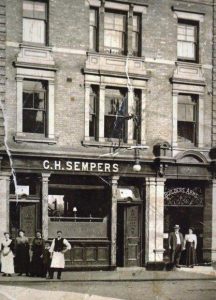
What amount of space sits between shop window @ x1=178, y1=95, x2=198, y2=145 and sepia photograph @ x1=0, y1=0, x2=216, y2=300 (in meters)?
0.04

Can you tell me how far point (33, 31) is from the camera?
22.0m

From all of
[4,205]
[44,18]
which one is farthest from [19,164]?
[44,18]

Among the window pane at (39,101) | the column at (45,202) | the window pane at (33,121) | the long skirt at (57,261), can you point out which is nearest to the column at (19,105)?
the window pane at (33,121)

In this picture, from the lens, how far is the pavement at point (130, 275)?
64.4ft

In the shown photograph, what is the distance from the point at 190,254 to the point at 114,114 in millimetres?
5963

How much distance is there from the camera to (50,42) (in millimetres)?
22047

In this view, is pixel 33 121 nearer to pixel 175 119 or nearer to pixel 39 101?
pixel 39 101

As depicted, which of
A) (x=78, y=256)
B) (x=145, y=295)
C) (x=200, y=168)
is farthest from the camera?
(x=200, y=168)

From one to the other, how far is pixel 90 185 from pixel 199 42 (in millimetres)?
6877

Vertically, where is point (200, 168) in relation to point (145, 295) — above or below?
above

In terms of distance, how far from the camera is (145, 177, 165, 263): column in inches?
922

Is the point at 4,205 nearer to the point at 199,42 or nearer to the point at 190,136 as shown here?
the point at 190,136

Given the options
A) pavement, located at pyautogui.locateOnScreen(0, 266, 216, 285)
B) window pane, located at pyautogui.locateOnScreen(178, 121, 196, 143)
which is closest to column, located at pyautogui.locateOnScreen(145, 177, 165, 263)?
pavement, located at pyautogui.locateOnScreen(0, 266, 216, 285)

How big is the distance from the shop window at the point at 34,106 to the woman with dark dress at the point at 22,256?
143 inches
